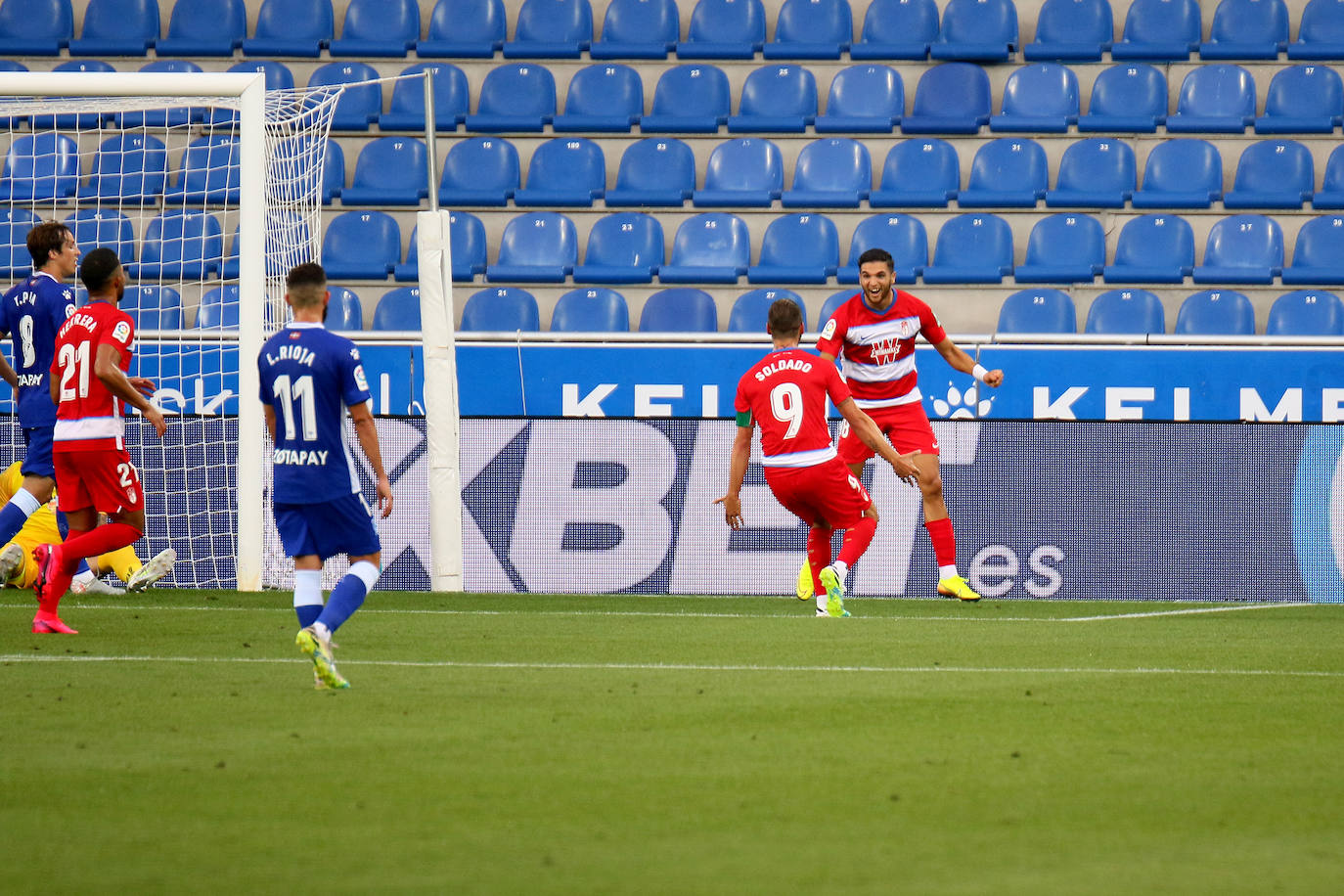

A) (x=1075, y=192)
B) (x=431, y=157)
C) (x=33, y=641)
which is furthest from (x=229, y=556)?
(x=1075, y=192)

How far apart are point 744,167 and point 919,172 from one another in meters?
1.61

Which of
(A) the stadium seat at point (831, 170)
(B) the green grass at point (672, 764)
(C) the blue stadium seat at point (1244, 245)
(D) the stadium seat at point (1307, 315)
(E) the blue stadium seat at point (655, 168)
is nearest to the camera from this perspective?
(B) the green grass at point (672, 764)

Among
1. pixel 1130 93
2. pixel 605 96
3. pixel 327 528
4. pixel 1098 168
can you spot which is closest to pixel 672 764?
pixel 327 528

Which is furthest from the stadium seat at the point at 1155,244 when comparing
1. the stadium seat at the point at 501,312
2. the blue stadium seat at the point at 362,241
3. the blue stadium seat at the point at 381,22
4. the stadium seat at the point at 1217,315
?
the blue stadium seat at the point at 381,22

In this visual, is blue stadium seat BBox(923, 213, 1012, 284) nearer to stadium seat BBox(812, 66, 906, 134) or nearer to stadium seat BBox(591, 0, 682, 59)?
stadium seat BBox(812, 66, 906, 134)

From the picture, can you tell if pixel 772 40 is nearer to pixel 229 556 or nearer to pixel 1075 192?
pixel 1075 192

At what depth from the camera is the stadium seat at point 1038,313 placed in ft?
46.2

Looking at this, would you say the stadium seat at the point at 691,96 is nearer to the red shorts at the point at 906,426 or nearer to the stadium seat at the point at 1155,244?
the stadium seat at the point at 1155,244

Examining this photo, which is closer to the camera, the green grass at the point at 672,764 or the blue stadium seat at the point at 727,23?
the green grass at the point at 672,764

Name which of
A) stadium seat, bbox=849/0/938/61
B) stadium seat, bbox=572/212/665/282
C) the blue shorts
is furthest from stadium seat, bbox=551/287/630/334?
the blue shorts

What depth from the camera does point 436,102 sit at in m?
16.1

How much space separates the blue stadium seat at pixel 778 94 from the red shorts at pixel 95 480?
9.11 metres

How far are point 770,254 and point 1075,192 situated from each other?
2.81m

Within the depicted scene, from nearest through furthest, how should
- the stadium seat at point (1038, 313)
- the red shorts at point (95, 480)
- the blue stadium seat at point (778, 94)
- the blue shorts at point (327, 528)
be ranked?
the blue shorts at point (327, 528)
the red shorts at point (95, 480)
the stadium seat at point (1038, 313)
the blue stadium seat at point (778, 94)
